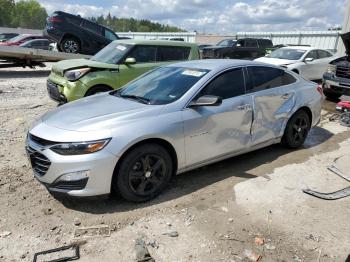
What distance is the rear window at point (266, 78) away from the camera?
5.15 meters

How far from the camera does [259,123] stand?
16.9 ft

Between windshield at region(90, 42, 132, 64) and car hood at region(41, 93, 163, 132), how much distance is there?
377 centimetres

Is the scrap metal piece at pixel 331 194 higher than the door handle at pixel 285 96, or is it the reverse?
the door handle at pixel 285 96

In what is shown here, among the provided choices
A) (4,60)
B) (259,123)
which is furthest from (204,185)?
(4,60)

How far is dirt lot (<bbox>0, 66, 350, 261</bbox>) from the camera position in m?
3.31

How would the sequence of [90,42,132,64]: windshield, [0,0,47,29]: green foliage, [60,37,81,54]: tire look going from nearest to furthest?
[90,42,132,64]: windshield
[60,37,81,54]: tire
[0,0,47,29]: green foliage

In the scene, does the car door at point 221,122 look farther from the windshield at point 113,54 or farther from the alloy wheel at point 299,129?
the windshield at point 113,54

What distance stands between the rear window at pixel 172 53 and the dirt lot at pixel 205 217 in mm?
4109

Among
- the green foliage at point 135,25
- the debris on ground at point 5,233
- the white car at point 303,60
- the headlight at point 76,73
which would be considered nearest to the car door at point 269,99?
the debris on ground at point 5,233

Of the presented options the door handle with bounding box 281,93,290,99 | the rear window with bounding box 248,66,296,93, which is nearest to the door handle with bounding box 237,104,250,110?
the rear window with bounding box 248,66,296,93

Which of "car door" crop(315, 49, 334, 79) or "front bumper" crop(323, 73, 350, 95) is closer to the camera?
"front bumper" crop(323, 73, 350, 95)

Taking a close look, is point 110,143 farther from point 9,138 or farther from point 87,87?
point 87,87

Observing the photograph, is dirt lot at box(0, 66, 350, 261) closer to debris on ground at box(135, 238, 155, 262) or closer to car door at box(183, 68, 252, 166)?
debris on ground at box(135, 238, 155, 262)

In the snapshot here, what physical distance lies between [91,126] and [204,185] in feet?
5.52
